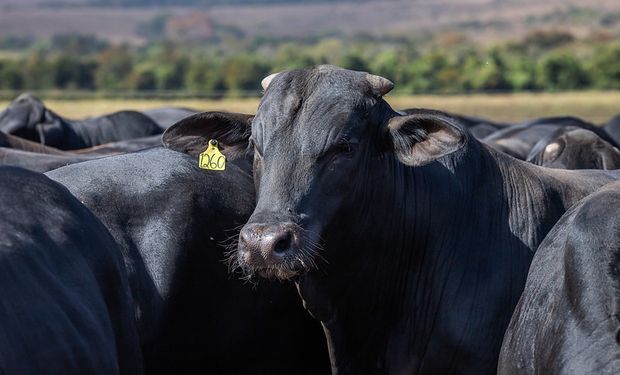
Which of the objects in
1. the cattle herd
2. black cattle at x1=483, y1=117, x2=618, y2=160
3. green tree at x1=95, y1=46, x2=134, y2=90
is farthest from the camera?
green tree at x1=95, y1=46, x2=134, y2=90

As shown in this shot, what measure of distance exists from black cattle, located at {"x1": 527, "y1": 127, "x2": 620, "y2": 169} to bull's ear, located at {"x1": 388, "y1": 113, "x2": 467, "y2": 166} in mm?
3438

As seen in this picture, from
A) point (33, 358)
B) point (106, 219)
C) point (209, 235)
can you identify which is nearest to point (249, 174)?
point (209, 235)

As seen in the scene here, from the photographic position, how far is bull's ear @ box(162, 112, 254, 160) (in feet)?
19.8

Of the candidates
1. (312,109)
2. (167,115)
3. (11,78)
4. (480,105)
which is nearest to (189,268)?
(312,109)

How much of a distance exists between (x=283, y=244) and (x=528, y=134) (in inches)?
380

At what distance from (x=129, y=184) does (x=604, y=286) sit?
275 centimetres

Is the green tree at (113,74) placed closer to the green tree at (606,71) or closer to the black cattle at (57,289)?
the green tree at (606,71)

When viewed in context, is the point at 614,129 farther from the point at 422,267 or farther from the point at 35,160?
the point at 422,267

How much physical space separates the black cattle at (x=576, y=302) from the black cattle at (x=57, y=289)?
1.55 m

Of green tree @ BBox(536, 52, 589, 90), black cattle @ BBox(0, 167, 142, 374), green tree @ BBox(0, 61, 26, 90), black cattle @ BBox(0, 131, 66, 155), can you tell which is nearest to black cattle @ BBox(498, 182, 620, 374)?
black cattle @ BBox(0, 167, 142, 374)

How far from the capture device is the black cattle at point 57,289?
4.18m

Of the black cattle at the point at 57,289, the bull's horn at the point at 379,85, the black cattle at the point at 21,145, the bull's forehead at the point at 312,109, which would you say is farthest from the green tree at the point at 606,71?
the black cattle at the point at 57,289

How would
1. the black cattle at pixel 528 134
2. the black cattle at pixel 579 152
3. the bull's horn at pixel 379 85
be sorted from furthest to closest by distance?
1. the black cattle at pixel 528 134
2. the black cattle at pixel 579 152
3. the bull's horn at pixel 379 85

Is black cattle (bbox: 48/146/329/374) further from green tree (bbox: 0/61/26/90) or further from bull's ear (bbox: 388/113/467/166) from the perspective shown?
green tree (bbox: 0/61/26/90)
